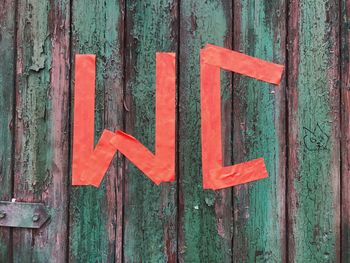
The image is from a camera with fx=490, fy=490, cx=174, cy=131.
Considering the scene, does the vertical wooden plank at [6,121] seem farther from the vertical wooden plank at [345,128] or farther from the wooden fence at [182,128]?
the vertical wooden plank at [345,128]

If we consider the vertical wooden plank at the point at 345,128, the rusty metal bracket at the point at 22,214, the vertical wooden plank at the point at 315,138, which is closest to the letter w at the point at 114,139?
the rusty metal bracket at the point at 22,214

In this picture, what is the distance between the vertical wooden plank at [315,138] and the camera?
1.37m

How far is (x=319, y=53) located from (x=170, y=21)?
1.41 ft

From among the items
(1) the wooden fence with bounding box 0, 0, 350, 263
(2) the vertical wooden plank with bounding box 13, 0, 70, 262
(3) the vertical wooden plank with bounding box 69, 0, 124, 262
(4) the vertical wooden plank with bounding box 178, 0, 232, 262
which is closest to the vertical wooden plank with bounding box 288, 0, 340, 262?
(1) the wooden fence with bounding box 0, 0, 350, 263

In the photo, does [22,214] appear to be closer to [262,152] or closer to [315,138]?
[262,152]

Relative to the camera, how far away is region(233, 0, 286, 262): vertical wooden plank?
54.1 inches

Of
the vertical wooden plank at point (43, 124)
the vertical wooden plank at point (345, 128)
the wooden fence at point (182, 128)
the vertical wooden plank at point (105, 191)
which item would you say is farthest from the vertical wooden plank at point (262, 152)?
the vertical wooden plank at point (43, 124)

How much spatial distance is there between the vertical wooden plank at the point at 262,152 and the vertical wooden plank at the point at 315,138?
29mm

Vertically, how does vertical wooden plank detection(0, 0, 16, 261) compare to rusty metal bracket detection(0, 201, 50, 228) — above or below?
above

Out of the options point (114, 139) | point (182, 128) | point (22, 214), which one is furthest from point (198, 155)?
point (22, 214)

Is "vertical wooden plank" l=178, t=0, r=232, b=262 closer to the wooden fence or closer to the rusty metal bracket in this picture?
the wooden fence

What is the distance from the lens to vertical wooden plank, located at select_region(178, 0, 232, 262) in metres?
1.38

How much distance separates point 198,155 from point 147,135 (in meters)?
0.16

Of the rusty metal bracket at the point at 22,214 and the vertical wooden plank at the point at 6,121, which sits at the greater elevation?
the vertical wooden plank at the point at 6,121
